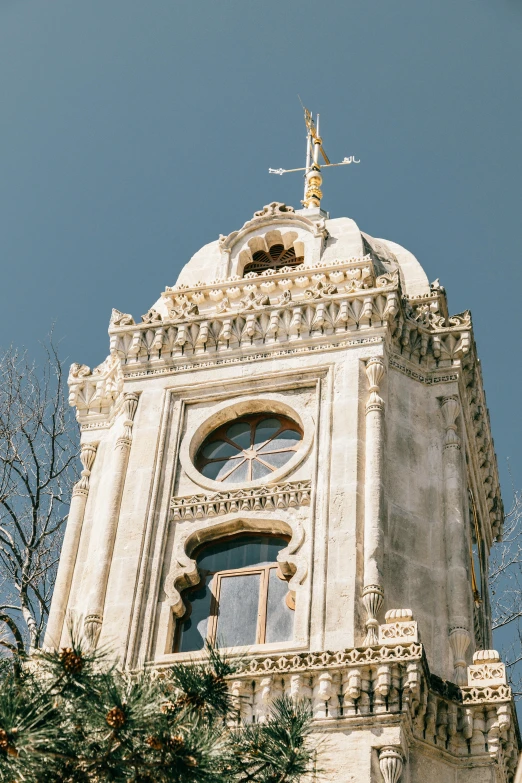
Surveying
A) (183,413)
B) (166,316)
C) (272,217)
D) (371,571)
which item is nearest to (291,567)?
(371,571)

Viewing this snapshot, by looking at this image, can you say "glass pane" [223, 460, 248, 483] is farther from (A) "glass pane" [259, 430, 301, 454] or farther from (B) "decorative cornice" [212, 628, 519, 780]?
(B) "decorative cornice" [212, 628, 519, 780]

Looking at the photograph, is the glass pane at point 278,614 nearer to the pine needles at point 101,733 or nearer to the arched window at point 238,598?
the arched window at point 238,598

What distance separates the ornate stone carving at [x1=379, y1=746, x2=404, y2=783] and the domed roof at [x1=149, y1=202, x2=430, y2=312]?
12875mm

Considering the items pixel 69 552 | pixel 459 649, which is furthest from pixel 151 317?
pixel 459 649

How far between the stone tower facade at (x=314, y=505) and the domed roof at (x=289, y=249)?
0.36ft

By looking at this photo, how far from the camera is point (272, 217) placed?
3238 cm

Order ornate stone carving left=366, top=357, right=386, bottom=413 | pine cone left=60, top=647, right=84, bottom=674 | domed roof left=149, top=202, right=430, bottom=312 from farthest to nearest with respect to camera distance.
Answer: domed roof left=149, top=202, right=430, bottom=312 → ornate stone carving left=366, top=357, right=386, bottom=413 → pine cone left=60, top=647, right=84, bottom=674

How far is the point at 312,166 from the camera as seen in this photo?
36.0 m

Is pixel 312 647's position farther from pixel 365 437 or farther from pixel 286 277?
pixel 286 277

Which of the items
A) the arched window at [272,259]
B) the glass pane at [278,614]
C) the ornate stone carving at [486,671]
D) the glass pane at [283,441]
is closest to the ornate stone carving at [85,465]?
the glass pane at [283,441]

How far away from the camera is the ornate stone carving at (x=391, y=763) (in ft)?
64.2

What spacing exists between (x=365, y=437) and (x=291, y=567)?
2.89 m

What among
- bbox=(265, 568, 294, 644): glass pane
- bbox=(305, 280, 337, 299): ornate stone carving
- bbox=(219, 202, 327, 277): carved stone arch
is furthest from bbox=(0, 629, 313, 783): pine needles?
bbox=(219, 202, 327, 277): carved stone arch

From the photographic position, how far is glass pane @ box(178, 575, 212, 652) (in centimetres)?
2366
